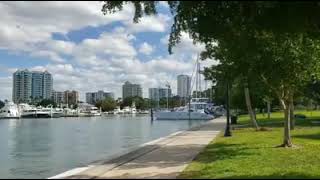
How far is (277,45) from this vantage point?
23344mm

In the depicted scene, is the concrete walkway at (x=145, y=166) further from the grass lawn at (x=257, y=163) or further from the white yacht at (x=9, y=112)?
the white yacht at (x=9, y=112)

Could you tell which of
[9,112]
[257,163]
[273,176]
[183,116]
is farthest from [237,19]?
[9,112]

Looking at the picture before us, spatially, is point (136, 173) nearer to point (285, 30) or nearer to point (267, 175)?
point (267, 175)

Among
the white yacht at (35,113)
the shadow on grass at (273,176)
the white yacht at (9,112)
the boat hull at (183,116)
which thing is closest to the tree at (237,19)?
the shadow on grass at (273,176)

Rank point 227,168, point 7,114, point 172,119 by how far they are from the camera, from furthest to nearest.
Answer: point 7,114 < point 172,119 < point 227,168

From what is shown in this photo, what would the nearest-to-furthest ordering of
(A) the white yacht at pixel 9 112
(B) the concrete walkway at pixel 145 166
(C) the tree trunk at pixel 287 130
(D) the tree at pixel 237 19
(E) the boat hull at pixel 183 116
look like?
(D) the tree at pixel 237 19, (B) the concrete walkway at pixel 145 166, (C) the tree trunk at pixel 287 130, (E) the boat hull at pixel 183 116, (A) the white yacht at pixel 9 112

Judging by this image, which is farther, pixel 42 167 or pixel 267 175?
pixel 42 167

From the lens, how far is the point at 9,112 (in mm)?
187875

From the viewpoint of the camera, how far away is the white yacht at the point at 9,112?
185875 mm

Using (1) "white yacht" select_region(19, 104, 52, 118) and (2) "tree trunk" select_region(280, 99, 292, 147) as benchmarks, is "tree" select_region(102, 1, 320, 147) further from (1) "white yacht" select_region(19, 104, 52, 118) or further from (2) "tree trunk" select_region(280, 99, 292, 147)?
(1) "white yacht" select_region(19, 104, 52, 118)

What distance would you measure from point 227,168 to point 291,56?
793cm

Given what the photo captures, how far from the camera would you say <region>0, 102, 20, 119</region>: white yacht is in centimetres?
18588

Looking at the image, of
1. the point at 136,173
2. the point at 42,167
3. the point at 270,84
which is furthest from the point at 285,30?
the point at 42,167

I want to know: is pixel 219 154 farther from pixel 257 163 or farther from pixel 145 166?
pixel 145 166
